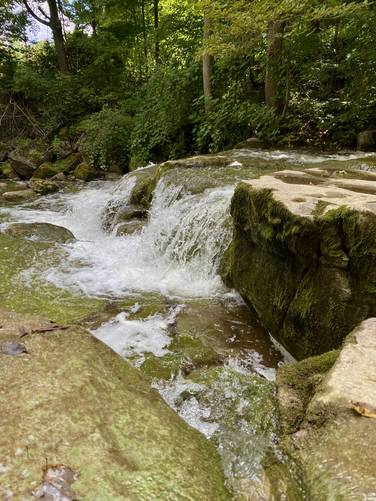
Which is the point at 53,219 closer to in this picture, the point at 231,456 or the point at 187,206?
the point at 187,206

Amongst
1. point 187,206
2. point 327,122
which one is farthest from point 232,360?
point 327,122

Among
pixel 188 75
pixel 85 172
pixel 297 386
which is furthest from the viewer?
pixel 85 172

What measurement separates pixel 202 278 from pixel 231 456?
3.35 metres

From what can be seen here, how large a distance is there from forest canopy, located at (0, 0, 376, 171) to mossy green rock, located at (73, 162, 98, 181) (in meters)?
0.50

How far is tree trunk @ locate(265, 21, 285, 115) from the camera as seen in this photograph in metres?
8.62

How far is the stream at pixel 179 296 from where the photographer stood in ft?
7.49

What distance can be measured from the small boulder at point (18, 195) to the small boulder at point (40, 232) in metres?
2.99

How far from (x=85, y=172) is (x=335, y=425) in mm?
11806

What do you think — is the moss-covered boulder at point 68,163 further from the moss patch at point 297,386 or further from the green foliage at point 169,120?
the moss patch at point 297,386

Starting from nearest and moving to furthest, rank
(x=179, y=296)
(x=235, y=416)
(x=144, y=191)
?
(x=235, y=416)
(x=179, y=296)
(x=144, y=191)

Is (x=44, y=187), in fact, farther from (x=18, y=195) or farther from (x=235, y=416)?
(x=235, y=416)

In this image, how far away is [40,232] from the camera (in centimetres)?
690

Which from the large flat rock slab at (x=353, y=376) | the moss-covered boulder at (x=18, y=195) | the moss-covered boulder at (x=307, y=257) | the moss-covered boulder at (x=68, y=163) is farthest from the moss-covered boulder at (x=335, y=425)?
the moss-covered boulder at (x=68, y=163)

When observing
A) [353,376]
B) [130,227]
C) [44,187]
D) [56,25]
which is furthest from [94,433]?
[56,25]
